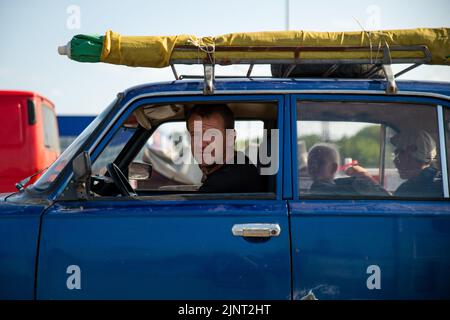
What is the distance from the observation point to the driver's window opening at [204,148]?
2.94 meters

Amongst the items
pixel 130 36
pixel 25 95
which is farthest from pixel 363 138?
pixel 25 95

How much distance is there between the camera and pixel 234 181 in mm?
2934

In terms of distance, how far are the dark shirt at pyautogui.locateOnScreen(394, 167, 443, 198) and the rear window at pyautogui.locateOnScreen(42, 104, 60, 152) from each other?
24.0 feet

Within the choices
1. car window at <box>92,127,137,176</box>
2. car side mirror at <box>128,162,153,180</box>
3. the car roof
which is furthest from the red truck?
the car roof

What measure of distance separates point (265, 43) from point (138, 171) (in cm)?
153

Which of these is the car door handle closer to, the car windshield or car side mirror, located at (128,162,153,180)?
the car windshield

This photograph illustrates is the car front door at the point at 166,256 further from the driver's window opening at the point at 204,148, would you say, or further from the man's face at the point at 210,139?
the man's face at the point at 210,139

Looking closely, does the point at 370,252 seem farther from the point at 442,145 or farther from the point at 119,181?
the point at 119,181

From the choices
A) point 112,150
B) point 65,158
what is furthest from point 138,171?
point 65,158

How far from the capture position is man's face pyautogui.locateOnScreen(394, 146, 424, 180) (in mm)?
2752

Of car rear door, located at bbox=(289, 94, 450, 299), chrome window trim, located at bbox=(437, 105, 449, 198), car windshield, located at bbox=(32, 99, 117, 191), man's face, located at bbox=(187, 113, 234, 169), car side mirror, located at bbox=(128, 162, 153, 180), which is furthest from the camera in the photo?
car side mirror, located at bbox=(128, 162, 153, 180)

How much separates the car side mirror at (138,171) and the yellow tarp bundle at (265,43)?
113 cm

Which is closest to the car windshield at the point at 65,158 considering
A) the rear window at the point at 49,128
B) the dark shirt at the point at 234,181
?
the dark shirt at the point at 234,181

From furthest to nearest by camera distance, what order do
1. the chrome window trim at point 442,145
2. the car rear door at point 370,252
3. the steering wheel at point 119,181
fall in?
1. the steering wheel at point 119,181
2. the chrome window trim at point 442,145
3. the car rear door at point 370,252
